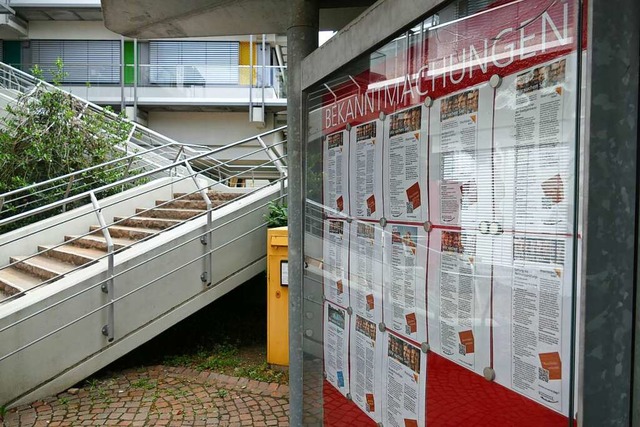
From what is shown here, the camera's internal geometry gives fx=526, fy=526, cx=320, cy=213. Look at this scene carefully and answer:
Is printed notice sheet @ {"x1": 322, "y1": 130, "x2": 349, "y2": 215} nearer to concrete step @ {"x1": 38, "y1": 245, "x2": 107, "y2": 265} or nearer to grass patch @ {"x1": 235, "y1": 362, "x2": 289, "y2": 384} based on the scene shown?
grass patch @ {"x1": 235, "y1": 362, "x2": 289, "y2": 384}

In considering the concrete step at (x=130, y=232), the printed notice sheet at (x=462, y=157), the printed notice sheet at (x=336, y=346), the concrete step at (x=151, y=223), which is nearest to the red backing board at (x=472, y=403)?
the printed notice sheet at (x=462, y=157)

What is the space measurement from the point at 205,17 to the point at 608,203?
9.50ft

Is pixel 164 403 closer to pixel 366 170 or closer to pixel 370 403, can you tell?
pixel 370 403

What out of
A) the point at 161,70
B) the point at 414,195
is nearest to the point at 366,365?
the point at 414,195

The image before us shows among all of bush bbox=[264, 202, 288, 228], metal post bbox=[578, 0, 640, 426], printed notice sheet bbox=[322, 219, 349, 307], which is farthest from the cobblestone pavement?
metal post bbox=[578, 0, 640, 426]

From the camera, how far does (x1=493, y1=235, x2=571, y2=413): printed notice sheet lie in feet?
4.25

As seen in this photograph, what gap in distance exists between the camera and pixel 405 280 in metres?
1.89

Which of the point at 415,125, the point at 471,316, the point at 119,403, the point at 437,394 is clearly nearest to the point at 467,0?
the point at 415,125

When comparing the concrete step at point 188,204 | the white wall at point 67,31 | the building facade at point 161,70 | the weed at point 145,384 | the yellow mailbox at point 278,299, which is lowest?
the weed at point 145,384

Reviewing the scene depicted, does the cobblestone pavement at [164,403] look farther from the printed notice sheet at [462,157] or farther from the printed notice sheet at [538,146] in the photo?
the printed notice sheet at [538,146]

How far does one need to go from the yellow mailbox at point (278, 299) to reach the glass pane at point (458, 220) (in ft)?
9.61

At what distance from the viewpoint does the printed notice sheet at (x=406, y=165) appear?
1.80m

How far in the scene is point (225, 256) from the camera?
612 cm

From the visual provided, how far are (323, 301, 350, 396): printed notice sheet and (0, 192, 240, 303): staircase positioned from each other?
11.7 feet
